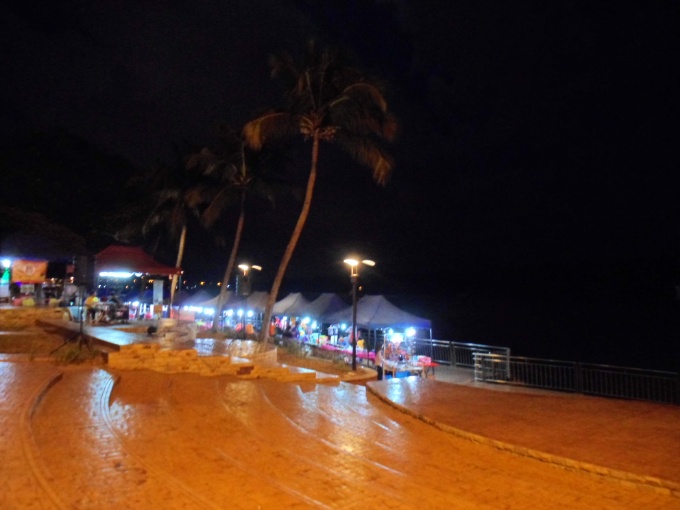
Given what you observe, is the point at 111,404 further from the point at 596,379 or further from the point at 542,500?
the point at 596,379

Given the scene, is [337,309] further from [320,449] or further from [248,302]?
[320,449]

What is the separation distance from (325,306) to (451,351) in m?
7.32

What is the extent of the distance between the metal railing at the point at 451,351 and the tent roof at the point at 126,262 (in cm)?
955

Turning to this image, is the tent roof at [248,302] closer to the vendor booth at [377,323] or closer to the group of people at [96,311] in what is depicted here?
the vendor booth at [377,323]

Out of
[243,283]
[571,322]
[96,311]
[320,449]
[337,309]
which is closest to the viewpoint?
[320,449]

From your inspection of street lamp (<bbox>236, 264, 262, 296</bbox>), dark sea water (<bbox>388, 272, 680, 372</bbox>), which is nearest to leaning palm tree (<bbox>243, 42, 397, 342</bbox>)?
street lamp (<bbox>236, 264, 262, 296</bbox>)

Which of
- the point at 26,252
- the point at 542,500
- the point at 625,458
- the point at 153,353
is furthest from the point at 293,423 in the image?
the point at 26,252

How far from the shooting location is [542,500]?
4.68m

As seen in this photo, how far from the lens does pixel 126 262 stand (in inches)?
616

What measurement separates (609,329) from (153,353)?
5156cm

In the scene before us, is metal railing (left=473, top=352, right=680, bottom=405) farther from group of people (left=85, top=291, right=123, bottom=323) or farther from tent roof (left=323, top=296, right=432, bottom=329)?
group of people (left=85, top=291, right=123, bottom=323)

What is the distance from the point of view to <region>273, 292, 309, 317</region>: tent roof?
23.9 m

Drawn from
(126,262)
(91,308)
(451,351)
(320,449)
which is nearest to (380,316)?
(451,351)

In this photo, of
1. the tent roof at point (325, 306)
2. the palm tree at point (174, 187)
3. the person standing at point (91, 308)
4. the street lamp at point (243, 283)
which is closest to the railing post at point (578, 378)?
the tent roof at point (325, 306)
